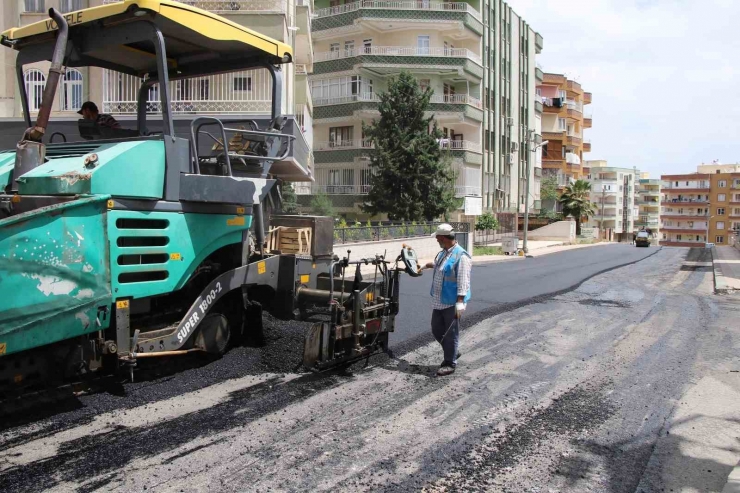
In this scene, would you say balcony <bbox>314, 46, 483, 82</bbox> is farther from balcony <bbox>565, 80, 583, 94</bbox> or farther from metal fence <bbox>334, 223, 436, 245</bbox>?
balcony <bbox>565, 80, 583, 94</bbox>

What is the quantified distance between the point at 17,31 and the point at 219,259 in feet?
9.10

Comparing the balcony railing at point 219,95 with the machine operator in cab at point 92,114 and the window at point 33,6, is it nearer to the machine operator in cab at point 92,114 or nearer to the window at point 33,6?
the window at point 33,6

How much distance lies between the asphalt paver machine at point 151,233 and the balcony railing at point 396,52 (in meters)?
32.6

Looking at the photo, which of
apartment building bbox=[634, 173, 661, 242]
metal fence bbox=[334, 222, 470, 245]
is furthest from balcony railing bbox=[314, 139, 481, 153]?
apartment building bbox=[634, 173, 661, 242]

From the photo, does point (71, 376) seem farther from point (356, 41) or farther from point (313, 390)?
point (356, 41)

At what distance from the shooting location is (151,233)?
4969mm

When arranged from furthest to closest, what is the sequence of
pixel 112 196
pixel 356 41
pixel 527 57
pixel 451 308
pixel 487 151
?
pixel 527 57
pixel 487 151
pixel 356 41
pixel 451 308
pixel 112 196

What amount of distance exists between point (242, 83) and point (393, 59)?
23.6 meters

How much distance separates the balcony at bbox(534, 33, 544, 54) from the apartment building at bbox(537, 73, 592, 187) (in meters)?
4.83

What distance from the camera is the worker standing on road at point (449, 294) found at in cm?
648

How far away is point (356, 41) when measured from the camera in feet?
130

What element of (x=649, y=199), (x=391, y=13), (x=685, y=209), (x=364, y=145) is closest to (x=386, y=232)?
(x=364, y=145)

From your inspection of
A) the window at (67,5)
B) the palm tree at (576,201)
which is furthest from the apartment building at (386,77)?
the palm tree at (576,201)

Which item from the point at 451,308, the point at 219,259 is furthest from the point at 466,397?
the point at 219,259
